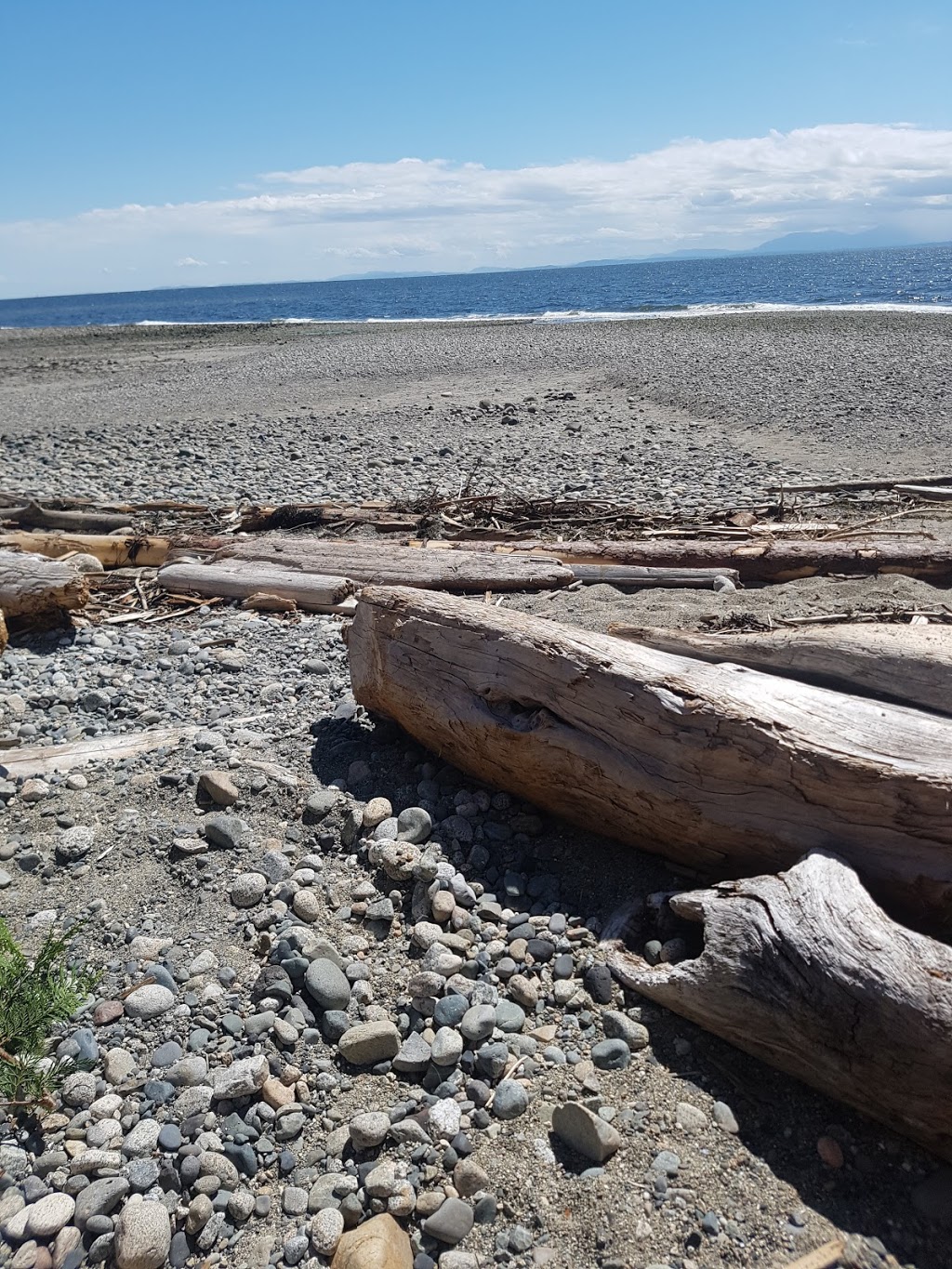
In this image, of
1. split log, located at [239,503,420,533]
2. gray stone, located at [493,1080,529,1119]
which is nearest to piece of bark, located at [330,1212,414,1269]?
gray stone, located at [493,1080,529,1119]

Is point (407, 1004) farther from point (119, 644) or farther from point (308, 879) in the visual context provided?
point (119, 644)

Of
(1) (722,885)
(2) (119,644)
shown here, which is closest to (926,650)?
(1) (722,885)

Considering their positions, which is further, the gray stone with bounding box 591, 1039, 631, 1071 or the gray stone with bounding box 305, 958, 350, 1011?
the gray stone with bounding box 305, 958, 350, 1011

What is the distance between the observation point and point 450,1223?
2.57m

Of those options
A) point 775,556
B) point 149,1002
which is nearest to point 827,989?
point 149,1002

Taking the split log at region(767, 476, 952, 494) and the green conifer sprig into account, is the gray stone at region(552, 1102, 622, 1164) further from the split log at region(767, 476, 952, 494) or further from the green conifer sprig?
the split log at region(767, 476, 952, 494)

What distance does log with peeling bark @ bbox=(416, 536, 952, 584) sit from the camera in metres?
6.89

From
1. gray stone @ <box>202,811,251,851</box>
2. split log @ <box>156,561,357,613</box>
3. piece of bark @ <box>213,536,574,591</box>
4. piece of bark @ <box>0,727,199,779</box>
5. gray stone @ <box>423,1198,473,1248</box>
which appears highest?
piece of bark @ <box>213,536,574,591</box>

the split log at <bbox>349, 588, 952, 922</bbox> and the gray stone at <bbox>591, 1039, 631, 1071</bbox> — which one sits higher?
the split log at <bbox>349, 588, 952, 922</bbox>

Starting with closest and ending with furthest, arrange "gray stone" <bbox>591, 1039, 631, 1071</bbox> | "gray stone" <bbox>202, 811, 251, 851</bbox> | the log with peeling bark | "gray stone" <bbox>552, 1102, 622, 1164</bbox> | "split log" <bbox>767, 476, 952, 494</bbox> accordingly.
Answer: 1. "gray stone" <bbox>552, 1102, 622, 1164</bbox>
2. "gray stone" <bbox>591, 1039, 631, 1071</bbox>
3. "gray stone" <bbox>202, 811, 251, 851</bbox>
4. the log with peeling bark
5. "split log" <bbox>767, 476, 952, 494</bbox>

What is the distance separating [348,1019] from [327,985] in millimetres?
143

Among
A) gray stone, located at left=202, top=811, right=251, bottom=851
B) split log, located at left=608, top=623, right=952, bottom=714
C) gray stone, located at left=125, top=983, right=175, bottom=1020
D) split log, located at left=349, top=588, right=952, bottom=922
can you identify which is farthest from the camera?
gray stone, located at left=202, top=811, right=251, bottom=851

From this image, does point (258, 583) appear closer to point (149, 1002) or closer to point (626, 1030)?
point (149, 1002)

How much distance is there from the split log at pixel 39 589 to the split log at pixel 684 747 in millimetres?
3684
